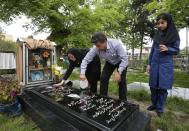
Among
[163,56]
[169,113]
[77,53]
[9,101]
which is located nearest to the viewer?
[163,56]

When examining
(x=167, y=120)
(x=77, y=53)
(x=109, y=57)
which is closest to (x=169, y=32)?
(x=109, y=57)

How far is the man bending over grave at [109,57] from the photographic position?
9.84 feet

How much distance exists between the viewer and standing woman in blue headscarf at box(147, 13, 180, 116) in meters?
3.12

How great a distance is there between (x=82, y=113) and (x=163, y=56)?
5.53 ft

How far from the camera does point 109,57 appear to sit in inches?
133

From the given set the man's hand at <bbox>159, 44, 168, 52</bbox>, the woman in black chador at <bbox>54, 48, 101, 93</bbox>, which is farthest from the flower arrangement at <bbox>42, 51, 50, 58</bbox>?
the man's hand at <bbox>159, 44, 168, 52</bbox>

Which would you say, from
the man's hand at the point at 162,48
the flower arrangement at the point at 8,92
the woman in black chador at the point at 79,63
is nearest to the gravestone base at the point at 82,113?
the flower arrangement at the point at 8,92

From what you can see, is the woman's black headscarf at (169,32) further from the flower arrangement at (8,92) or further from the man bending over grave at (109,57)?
the flower arrangement at (8,92)

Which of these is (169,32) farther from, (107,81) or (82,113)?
(82,113)

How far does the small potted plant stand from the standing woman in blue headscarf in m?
2.55

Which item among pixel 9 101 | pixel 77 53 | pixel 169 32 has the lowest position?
pixel 9 101

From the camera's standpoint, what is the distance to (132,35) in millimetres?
20344

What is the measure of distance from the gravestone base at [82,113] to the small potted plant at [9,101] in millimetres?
179

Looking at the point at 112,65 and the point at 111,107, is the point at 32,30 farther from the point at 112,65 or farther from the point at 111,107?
the point at 111,107
